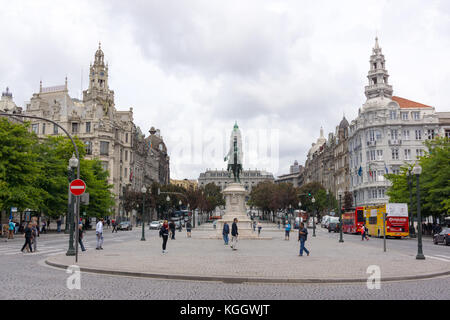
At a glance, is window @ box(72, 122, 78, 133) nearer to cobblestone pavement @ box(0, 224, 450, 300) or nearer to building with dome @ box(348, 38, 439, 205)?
building with dome @ box(348, 38, 439, 205)

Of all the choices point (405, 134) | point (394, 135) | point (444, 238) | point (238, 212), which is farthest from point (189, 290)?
point (405, 134)

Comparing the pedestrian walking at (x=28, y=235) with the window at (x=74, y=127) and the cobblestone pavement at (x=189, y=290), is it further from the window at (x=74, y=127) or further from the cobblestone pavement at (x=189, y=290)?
the window at (x=74, y=127)

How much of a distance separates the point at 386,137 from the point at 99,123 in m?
57.1

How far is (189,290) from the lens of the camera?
12.0 m

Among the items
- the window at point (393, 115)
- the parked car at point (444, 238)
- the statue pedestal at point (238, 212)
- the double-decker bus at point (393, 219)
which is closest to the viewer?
the parked car at point (444, 238)

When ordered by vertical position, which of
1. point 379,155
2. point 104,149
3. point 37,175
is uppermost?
point 104,149

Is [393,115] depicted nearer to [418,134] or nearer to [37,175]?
[418,134]

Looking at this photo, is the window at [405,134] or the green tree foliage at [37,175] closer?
the green tree foliage at [37,175]

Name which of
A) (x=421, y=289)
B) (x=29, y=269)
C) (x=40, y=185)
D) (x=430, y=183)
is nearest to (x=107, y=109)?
(x=40, y=185)

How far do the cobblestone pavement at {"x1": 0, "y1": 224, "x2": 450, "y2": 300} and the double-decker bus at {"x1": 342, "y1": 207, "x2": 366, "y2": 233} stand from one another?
4406 cm

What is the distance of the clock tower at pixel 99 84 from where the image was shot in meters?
98.2

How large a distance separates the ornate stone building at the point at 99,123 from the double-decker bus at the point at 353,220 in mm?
48275

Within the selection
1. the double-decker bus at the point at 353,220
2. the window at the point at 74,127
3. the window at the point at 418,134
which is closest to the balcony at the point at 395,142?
the window at the point at 418,134
